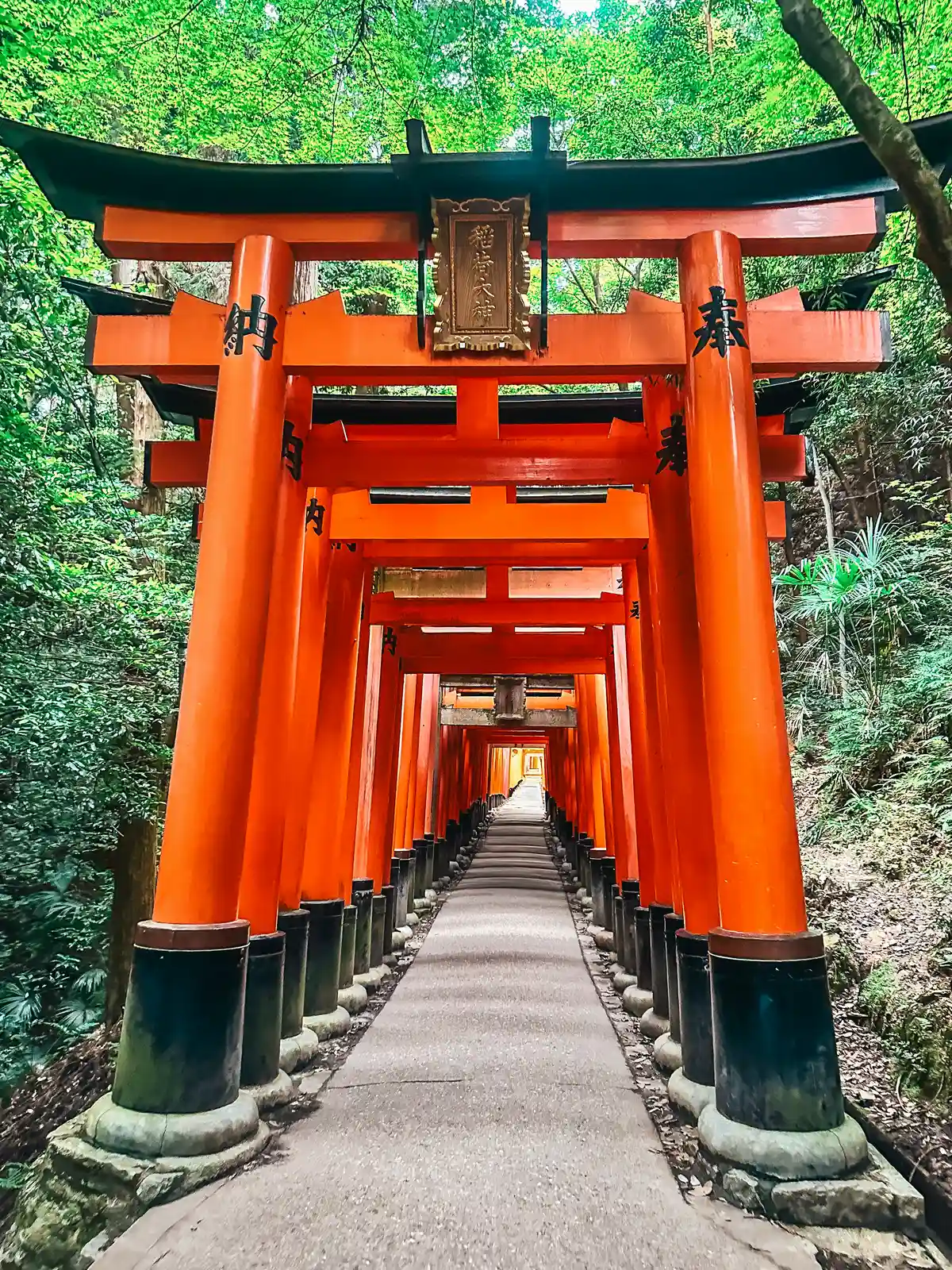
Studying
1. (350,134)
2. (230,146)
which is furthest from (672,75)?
(230,146)

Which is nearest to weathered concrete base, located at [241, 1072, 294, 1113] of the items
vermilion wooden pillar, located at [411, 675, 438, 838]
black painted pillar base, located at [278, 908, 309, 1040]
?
black painted pillar base, located at [278, 908, 309, 1040]

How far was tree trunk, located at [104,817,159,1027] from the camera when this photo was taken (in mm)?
8234

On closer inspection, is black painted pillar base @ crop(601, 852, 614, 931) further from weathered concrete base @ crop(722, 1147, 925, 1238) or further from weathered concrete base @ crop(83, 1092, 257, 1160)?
weathered concrete base @ crop(83, 1092, 257, 1160)

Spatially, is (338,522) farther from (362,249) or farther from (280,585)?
(362,249)

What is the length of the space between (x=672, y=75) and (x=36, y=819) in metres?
15.0

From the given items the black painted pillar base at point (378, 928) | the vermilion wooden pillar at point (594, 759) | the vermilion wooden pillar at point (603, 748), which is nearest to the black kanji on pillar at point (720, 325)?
the black painted pillar base at point (378, 928)

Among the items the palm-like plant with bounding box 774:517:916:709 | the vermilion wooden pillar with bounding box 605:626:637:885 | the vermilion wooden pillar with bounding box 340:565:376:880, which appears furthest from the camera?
the palm-like plant with bounding box 774:517:916:709

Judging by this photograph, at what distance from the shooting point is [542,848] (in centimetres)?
2286

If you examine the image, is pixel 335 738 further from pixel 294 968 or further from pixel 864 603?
pixel 864 603

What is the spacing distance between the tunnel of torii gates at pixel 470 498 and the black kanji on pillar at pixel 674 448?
0.03 metres

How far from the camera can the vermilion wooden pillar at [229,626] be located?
12.0 ft

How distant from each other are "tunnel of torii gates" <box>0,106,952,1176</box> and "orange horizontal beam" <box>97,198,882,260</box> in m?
0.02

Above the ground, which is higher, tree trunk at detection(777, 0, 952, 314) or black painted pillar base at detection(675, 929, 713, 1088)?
tree trunk at detection(777, 0, 952, 314)

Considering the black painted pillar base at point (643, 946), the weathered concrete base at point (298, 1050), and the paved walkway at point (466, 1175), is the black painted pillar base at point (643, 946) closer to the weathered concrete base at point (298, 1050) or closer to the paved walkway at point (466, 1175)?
the paved walkway at point (466, 1175)
